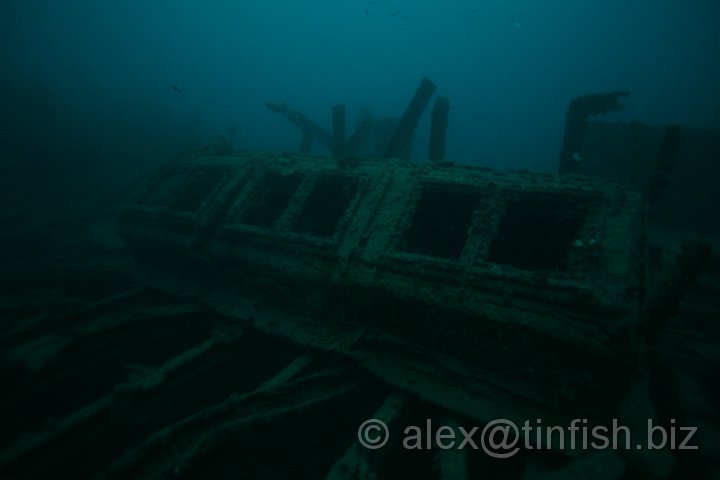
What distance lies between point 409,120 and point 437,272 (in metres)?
4.86

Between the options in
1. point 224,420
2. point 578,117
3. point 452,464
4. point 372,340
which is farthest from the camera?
point 578,117

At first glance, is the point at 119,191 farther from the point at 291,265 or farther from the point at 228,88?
the point at 228,88

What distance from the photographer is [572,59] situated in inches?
5684

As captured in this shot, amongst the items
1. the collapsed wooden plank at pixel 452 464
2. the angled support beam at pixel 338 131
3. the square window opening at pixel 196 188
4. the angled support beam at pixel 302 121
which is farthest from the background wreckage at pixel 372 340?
the angled support beam at pixel 302 121

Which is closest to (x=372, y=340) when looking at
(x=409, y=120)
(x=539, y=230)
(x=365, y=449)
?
(x=365, y=449)

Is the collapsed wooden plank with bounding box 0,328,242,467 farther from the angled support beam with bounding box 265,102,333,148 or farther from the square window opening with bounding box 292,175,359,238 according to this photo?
the angled support beam with bounding box 265,102,333,148

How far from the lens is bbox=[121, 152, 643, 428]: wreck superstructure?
2369 millimetres

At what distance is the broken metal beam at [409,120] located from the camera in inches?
267

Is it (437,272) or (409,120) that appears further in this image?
(409,120)

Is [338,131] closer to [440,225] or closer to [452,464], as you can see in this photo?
[440,225]

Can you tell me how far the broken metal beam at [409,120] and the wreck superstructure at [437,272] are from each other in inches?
103

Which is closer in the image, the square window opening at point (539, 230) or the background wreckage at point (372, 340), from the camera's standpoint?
the background wreckage at point (372, 340)

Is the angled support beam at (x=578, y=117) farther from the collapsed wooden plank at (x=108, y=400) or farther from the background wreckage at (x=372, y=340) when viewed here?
the collapsed wooden plank at (x=108, y=400)

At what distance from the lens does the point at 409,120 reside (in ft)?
22.9
